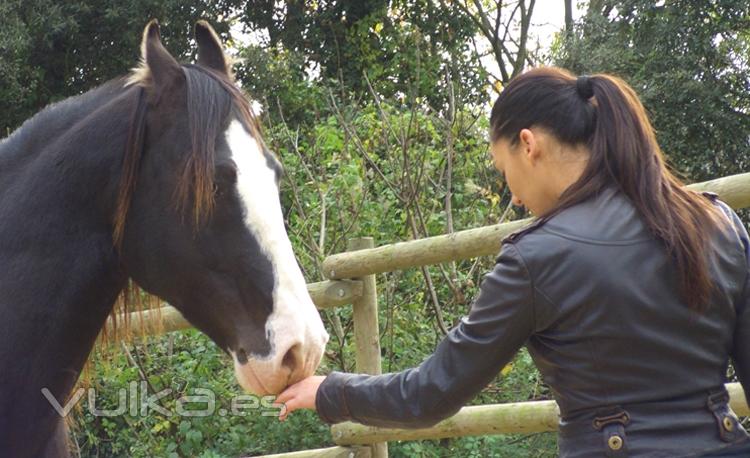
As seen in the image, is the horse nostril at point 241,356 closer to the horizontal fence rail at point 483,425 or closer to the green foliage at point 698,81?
the horizontal fence rail at point 483,425

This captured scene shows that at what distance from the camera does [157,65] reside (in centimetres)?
233

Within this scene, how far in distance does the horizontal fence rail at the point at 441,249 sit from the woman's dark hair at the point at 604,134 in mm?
1235

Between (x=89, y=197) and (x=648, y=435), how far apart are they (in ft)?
4.39

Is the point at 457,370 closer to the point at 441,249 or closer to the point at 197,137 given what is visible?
the point at 197,137

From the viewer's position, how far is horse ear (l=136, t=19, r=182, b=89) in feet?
7.63

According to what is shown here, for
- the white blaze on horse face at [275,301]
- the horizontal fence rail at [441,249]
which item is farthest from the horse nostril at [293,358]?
the horizontal fence rail at [441,249]

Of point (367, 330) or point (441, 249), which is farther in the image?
point (367, 330)

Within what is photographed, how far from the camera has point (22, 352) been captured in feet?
7.23

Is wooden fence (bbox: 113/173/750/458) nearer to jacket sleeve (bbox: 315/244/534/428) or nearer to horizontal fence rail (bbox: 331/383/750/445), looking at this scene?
horizontal fence rail (bbox: 331/383/750/445)

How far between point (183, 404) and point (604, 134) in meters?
4.15

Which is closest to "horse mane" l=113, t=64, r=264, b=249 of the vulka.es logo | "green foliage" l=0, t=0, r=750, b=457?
"green foliage" l=0, t=0, r=750, b=457

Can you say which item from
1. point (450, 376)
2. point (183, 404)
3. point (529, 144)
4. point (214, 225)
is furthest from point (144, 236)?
point (183, 404)

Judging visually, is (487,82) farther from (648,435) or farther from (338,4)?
(648,435)

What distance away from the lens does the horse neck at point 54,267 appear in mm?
2207
